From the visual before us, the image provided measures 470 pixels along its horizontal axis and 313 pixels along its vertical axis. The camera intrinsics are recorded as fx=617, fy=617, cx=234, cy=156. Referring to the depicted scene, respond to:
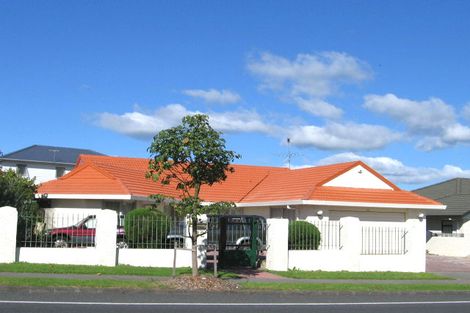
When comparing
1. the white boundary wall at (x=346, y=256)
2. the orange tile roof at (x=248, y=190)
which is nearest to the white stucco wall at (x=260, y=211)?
the orange tile roof at (x=248, y=190)

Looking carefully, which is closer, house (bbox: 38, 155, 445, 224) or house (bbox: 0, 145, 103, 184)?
house (bbox: 38, 155, 445, 224)

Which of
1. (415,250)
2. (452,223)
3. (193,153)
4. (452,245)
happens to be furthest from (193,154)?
(452,223)

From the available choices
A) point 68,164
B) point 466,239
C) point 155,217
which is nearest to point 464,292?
point 155,217

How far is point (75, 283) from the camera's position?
14.7m

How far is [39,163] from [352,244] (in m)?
52.0

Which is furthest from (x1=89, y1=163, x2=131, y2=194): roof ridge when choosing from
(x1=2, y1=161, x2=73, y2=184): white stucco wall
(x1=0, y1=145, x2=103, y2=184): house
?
(x1=2, y1=161, x2=73, y2=184): white stucco wall

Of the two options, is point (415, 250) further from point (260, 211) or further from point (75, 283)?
point (75, 283)

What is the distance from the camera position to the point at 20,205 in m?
22.7

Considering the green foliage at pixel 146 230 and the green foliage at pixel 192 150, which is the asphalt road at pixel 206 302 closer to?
the green foliage at pixel 192 150

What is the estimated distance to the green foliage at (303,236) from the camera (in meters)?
21.4

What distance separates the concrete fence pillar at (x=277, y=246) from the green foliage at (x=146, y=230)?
11.3ft

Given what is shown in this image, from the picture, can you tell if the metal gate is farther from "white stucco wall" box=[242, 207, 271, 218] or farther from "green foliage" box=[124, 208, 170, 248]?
"white stucco wall" box=[242, 207, 271, 218]

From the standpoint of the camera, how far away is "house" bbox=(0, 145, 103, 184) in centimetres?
6569
